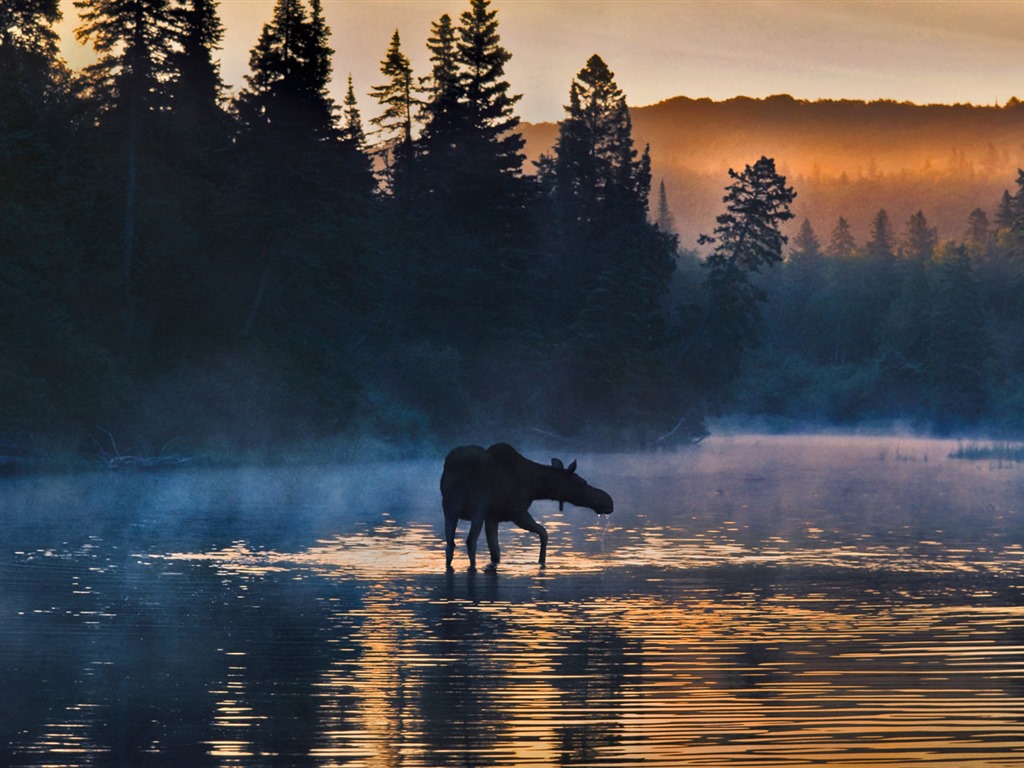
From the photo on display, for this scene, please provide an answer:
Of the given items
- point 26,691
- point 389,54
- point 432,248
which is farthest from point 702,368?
point 26,691

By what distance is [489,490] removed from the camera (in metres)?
24.1

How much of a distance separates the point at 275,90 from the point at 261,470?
67.0 feet

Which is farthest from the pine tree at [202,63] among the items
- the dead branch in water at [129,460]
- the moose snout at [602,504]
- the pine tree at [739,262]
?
the moose snout at [602,504]

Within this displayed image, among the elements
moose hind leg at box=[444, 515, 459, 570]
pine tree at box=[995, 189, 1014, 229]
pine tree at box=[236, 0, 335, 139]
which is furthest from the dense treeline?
moose hind leg at box=[444, 515, 459, 570]

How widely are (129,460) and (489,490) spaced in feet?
108

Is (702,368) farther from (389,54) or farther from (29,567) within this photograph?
(29,567)

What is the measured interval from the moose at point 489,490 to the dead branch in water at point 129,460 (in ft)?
103

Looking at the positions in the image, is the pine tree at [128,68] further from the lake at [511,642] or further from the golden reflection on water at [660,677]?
the golden reflection on water at [660,677]

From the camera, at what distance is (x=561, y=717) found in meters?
13.0

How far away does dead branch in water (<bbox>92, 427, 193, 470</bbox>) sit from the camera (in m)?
53.9

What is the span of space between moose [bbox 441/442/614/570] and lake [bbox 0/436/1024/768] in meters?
0.62

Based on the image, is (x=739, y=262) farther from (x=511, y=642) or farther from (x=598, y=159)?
(x=511, y=642)

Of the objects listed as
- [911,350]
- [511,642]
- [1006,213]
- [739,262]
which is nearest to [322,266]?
[739,262]

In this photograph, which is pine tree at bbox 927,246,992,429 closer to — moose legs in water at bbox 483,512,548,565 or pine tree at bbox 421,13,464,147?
pine tree at bbox 421,13,464,147
